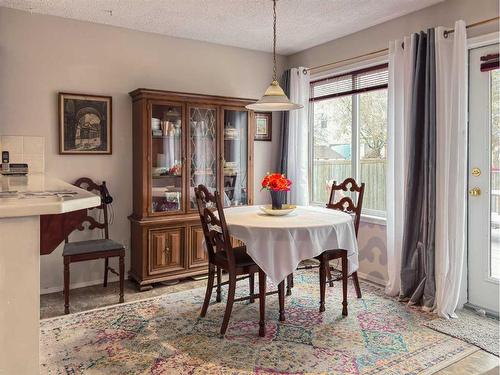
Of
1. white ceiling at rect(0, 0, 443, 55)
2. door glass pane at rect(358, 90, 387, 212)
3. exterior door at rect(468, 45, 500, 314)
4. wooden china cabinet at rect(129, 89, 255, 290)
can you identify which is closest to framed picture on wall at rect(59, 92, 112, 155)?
wooden china cabinet at rect(129, 89, 255, 290)

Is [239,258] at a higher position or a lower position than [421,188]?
lower

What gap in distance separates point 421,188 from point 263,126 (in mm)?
2159

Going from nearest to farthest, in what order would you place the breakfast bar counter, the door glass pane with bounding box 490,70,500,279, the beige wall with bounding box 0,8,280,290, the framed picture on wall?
the breakfast bar counter < the door glass pane with bounding box 490,70,500,279 < the beige wall with bounding box 0,8,280,290 < the framed picture on wall

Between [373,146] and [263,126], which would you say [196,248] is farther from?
[373,146]

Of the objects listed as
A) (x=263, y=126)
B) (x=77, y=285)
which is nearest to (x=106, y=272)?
(x=77, y=285)

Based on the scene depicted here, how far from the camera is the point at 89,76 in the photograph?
Result: 3.78m

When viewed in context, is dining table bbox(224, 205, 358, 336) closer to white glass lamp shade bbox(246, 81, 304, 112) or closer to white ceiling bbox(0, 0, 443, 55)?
white glass lamp shade bbox(246, 81, 304, 112)

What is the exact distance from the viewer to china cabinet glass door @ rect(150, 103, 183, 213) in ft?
12.6

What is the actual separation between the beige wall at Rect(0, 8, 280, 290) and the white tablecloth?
1668 millimetres

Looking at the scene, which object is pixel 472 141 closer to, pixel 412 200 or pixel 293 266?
pixel 412 200

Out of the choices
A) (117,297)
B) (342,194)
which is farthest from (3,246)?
(342,194)

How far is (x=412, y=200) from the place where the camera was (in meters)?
3.36

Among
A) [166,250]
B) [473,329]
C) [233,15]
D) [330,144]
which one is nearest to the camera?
[473,329]

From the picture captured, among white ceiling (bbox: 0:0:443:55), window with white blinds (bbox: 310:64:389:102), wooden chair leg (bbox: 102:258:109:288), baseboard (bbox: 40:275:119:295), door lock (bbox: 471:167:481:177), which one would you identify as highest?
white ceiling (bbox: 0:0:443:55)
